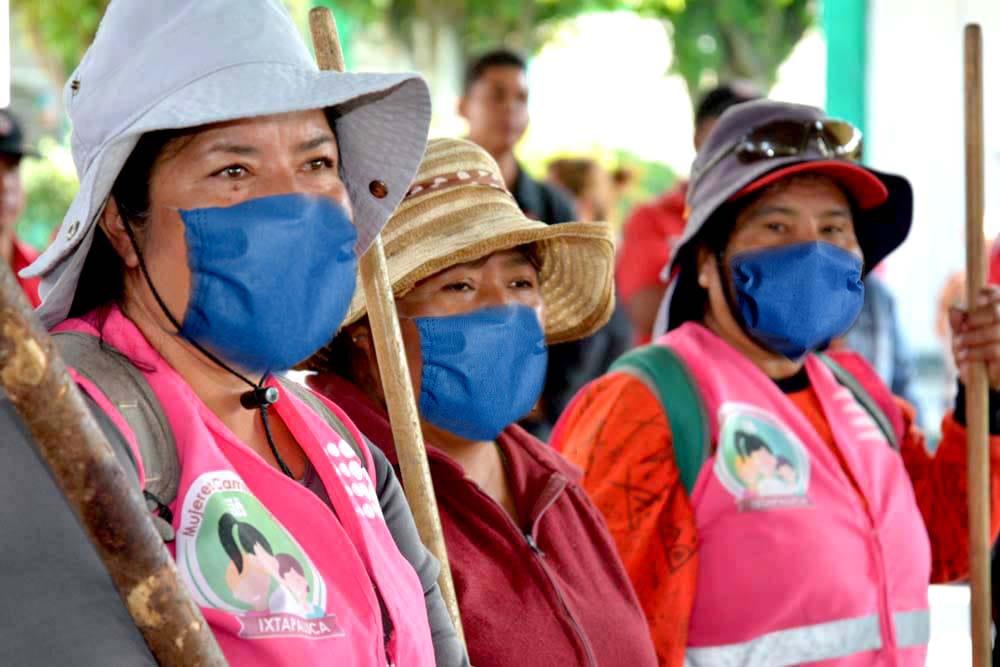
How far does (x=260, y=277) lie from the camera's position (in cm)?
182

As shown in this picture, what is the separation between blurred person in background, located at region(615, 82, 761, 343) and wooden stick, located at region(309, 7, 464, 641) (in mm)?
3419

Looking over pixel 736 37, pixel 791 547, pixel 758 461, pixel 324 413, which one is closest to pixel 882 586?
pixel 791 547

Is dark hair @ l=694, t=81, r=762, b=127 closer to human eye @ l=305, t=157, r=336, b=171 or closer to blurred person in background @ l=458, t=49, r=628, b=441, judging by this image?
blurred person in background @ l=458, t=49, r=628, b=441

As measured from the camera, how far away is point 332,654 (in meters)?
1.74

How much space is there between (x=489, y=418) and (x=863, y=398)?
1183mm

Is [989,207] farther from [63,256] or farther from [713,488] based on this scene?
[63,256]

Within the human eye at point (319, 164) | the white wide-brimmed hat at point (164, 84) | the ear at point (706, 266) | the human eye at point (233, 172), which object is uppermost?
the white wide-brimmed hat at point (164, 84)

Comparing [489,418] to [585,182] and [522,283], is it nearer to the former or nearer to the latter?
[522,283]

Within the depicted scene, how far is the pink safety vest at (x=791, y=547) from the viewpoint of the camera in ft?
9.60

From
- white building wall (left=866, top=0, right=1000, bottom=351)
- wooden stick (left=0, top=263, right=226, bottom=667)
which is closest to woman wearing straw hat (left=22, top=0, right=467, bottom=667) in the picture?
wooden stick (left=0, top=263, right=226, bottom=667)

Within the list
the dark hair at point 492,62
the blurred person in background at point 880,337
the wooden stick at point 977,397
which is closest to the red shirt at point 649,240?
the blurred person in background at point 880,337

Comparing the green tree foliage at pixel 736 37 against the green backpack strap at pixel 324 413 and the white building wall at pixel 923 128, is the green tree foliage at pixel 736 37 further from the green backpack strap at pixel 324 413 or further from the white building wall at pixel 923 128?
the green backpack strap at pixel 324 413

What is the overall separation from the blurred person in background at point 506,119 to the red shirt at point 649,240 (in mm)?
263

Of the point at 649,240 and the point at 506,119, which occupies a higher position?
the point at 506,119
